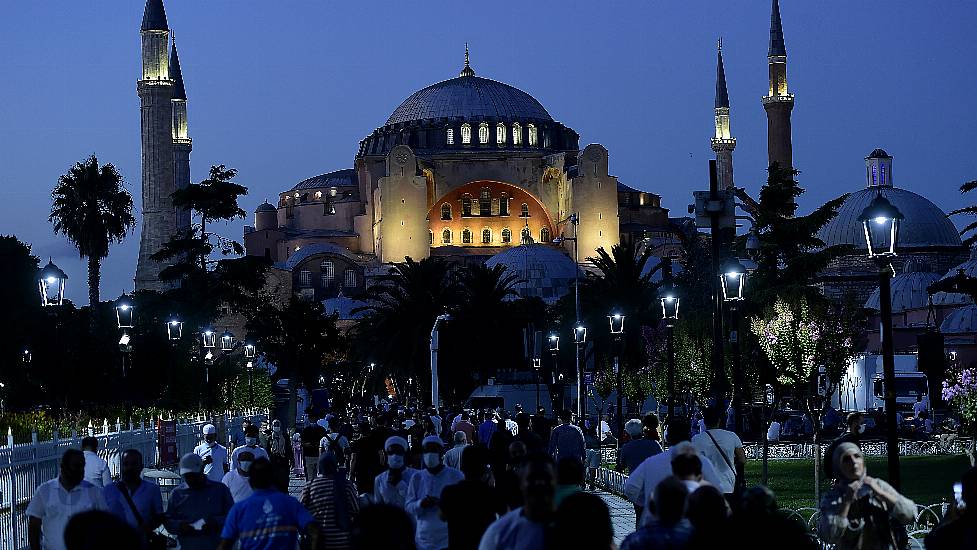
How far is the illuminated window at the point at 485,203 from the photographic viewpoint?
112 m

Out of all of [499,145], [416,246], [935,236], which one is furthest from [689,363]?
[499,145]

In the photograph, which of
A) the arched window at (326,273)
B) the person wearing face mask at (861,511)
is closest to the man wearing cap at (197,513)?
the person wearing face mask at (861,511)

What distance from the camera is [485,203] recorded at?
11281 centimetres

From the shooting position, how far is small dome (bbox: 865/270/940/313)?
2840 inches

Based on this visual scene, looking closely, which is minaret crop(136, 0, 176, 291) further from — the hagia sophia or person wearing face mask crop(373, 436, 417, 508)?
person wearing face mask crop(373, 436, 417, 508)

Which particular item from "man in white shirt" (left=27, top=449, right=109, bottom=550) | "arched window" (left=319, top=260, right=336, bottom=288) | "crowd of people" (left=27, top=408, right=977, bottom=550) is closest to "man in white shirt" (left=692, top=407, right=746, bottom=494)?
"crowd of people" (left=27, top=408, right=977, bottom=550)

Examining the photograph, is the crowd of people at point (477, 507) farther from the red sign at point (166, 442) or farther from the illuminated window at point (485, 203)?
the illuminated window at point (485, 203)

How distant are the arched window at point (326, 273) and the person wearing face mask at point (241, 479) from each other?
309 feet

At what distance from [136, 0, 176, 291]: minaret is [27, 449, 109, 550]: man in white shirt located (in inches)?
2938

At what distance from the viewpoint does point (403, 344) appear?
182ft

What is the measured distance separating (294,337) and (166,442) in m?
45.5

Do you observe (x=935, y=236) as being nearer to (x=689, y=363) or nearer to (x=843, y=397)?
(x=843, y=397)

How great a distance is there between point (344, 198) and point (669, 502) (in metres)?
111

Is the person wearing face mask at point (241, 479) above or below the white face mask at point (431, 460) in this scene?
below
